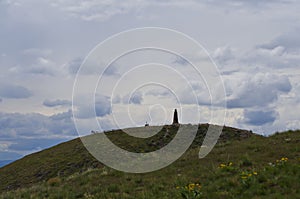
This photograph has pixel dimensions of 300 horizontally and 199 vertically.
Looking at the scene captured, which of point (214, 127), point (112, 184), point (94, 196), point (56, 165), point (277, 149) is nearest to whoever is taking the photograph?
point (94, 196)

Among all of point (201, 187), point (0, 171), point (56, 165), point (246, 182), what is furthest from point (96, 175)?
point (0, 171)

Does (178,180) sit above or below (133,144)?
below

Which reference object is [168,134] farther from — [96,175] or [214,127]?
[96,175]

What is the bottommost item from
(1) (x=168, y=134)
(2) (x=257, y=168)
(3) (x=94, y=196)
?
(3) (x=94, y=196)

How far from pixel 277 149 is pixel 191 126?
28.7 meters

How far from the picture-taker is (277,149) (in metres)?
24.9

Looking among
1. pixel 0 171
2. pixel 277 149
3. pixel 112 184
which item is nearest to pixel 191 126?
pixel 0 171

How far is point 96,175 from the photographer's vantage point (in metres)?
25.7

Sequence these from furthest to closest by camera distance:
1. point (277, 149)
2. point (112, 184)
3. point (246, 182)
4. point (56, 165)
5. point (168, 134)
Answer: point (168, 134) < point (56, 165) < point (277, 149) < point (112, 184) < point (246, 182)

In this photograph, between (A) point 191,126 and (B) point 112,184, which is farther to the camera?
(A) point 191,126

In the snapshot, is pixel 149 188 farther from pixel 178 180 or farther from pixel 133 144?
pixel 133 144

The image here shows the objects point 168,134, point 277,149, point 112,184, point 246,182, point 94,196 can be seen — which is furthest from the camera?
point 168,134

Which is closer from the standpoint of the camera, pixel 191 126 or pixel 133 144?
pixel 133 144

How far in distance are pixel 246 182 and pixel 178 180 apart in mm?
3898
